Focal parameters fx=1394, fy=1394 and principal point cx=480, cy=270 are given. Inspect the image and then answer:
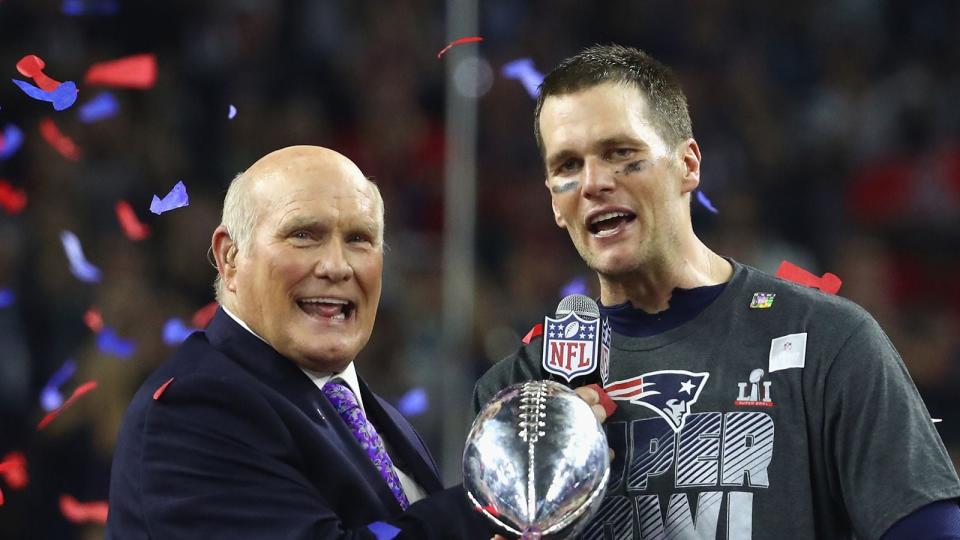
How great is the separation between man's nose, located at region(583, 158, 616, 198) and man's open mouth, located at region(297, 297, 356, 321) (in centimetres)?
64

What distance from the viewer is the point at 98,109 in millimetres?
6734

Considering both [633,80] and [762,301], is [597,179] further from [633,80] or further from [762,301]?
[762,301]

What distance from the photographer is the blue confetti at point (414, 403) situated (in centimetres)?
568

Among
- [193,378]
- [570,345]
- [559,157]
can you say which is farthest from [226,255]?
[570,345]

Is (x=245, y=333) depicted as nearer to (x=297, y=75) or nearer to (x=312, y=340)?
(x=312, y=340)

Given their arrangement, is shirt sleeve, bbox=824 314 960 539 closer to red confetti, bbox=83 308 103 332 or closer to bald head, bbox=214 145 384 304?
bald head, bbox=214 145 384 304

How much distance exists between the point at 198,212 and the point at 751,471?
4175 millimetres

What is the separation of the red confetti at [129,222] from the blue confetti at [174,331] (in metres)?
0.43

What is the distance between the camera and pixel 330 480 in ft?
10.1

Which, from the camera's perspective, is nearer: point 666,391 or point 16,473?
point 666,391

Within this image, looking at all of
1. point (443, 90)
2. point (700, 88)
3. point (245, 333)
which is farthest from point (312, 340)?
point (700, 88)

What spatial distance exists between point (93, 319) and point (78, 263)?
382 mm

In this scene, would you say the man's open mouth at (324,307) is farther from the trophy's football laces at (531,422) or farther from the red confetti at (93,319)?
the red confetti at (93,319)

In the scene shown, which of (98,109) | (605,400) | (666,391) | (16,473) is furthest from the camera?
(98,109)
